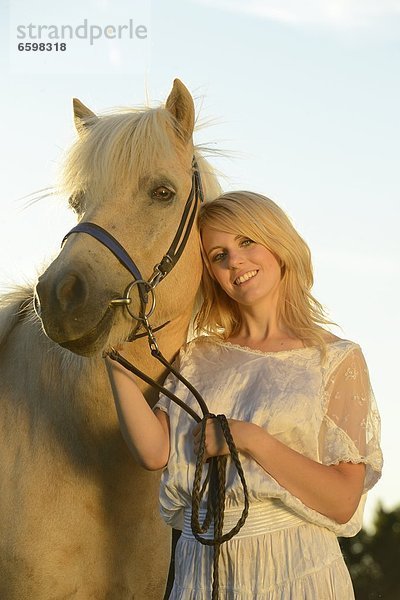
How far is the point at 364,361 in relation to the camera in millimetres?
3529

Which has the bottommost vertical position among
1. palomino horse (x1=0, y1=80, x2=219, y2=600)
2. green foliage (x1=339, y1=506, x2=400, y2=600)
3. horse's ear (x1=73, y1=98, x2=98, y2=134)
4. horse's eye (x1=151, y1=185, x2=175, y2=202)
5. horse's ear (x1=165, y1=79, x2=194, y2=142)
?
green foliage (x1=339, y1=506, x2=400, y2=600)

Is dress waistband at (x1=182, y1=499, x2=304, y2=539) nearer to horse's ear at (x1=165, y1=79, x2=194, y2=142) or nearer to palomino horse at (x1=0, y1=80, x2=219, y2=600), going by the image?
palomino horse at (x1=0, y1=80, x2=219, y2=600)

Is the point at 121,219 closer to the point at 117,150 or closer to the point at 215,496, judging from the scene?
the point at 117,150

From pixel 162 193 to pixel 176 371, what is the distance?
652 millimetres

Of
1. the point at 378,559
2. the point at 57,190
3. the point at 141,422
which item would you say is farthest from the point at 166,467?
the point at 378,559

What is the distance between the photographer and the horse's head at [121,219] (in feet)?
10.9

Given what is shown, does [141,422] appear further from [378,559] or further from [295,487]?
[378,559]

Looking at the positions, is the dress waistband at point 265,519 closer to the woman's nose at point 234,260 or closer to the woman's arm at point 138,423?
the woman's arm at point 138,423

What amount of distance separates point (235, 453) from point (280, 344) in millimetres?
562

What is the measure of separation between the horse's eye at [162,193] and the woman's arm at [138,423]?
→ 66 centimetres

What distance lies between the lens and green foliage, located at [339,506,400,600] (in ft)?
92.6

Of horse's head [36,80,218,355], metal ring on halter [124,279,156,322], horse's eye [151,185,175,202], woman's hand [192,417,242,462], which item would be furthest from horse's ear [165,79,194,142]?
woman's hand [192,417,242,462]

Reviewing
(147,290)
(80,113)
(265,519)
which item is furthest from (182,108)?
(265,519)

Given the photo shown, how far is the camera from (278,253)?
3.64m
